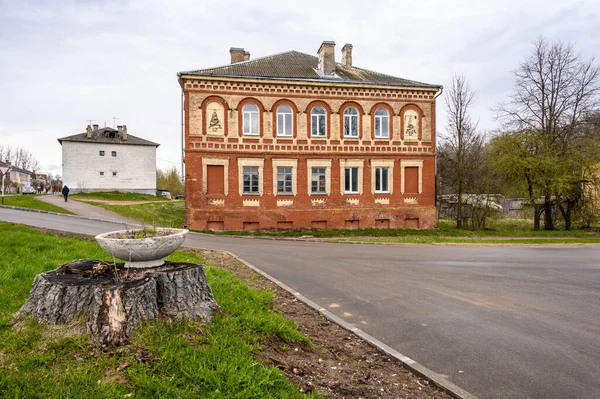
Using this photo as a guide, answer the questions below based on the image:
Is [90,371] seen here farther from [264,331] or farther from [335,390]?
[335,390]

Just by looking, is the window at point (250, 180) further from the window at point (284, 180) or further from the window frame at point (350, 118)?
the window frame at point (350, 118)

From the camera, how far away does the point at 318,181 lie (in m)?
24.7

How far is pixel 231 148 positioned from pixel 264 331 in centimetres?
→ 1951

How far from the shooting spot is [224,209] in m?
23.3

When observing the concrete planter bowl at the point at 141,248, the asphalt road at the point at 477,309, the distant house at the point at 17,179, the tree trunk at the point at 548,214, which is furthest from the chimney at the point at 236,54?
the distant house at the point at 17,179

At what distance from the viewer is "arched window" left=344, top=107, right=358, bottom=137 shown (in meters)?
24.9

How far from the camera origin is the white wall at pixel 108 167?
4347 cm

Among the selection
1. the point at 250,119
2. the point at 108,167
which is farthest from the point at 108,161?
the point at 250,119

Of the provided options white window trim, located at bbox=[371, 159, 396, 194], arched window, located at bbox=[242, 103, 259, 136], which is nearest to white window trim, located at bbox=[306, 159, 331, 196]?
white window trim, located at bbox=[371, 159, 396, 194]

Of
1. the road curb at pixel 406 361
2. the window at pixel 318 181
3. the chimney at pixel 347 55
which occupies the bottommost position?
the road curb at pixel 406 361

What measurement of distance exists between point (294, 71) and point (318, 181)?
7418mm

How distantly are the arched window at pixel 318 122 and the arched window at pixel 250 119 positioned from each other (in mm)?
3574

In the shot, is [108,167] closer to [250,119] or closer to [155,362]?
[250,119]

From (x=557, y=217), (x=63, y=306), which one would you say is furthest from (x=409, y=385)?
(x=557, y=217)
